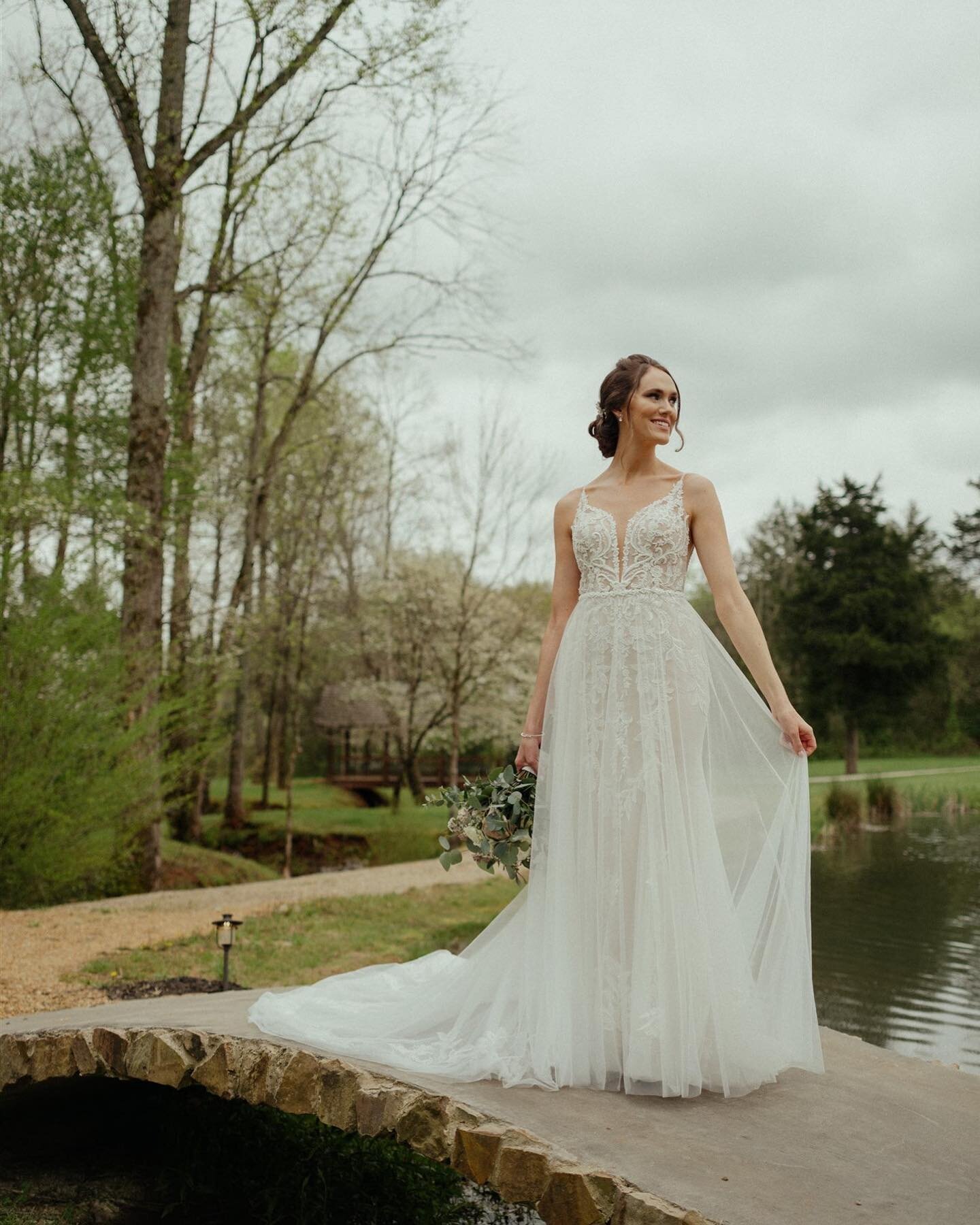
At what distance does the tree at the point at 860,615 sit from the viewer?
3108 centimetres

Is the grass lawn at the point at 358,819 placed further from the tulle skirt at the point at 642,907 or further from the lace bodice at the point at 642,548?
the lace bodice at the point at 642,548

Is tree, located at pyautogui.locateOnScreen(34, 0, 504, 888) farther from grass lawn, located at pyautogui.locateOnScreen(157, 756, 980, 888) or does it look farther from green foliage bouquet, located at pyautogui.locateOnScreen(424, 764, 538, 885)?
green foliage bouquet, located at pyautogui.locateOnScreen(424, 764, 538, 885)

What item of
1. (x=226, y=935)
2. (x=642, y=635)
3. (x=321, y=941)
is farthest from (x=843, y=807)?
(x=642, y=635)

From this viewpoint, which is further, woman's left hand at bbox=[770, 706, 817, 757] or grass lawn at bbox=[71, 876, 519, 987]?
grass lawn at bbox=[71, 876, 519, 987]

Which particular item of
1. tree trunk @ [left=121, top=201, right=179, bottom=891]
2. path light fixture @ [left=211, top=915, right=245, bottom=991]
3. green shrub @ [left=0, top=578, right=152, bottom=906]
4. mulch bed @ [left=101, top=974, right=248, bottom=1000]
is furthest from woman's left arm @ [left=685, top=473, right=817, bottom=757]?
tree trunk @ [left=121, top=201, right=179, bottom=891]

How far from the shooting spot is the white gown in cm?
301

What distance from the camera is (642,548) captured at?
10.8ft

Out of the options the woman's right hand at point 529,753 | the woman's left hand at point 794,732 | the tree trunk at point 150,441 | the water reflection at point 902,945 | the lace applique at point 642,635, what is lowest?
the water reflection at point 902,945

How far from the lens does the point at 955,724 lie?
1420 inches

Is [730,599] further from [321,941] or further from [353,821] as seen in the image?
[353,821]

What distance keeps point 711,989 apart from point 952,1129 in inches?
29.9

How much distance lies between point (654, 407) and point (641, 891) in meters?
1.49

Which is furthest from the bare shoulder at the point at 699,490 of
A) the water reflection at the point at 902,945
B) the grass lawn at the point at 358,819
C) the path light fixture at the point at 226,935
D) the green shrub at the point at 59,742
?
the grass lawn at the point at 358,819

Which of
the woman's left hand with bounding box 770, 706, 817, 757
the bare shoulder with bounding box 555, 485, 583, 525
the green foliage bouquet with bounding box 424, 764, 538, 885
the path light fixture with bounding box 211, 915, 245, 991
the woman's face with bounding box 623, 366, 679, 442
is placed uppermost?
the woman's face with bounding box 623, 366, 679, 442
